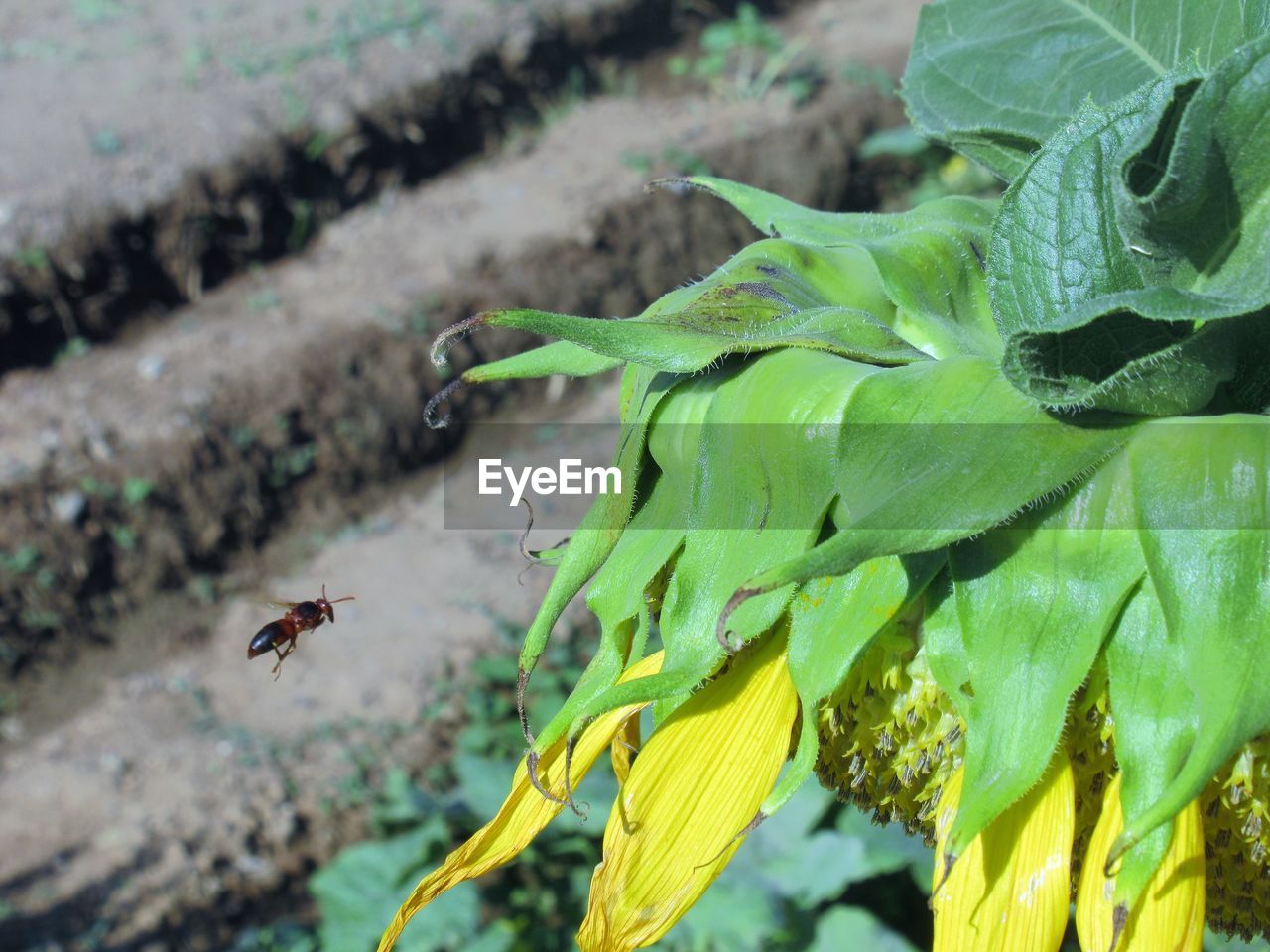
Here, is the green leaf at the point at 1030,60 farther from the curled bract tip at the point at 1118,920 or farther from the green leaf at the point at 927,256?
the curled bract tip at the point at 1118,920

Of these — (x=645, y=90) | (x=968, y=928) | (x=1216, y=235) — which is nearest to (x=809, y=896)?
(x=968, y=928)

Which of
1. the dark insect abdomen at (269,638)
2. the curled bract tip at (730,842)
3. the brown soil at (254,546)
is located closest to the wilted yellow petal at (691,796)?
the curled bract tip at (730,842)

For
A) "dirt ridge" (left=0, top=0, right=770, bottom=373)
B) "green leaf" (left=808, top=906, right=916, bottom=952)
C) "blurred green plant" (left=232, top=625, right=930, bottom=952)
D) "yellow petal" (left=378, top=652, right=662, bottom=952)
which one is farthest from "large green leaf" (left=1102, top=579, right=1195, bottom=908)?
"dirt ridge" (left=0, top=0, right=770, bottom=373)

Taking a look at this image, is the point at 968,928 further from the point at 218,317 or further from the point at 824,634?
the point at 218,317

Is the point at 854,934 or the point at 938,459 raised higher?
the point at 938,459

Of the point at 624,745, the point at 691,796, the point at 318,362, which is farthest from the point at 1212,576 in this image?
the point at 318,362

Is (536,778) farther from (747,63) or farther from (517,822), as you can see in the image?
(747,63)

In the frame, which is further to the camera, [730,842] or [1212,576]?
[730,842]

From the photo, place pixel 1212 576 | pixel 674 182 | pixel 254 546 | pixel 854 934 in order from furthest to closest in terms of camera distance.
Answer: pixel 254 546, pixel 854 934, pixel 674 182, pixel 1212 576
